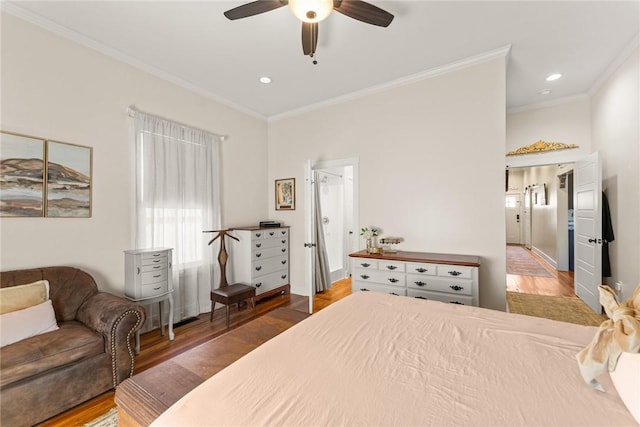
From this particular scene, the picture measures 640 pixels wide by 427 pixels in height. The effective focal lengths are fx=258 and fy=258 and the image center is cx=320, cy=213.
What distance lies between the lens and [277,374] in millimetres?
952

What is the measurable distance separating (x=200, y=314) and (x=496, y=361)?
11.0 ft

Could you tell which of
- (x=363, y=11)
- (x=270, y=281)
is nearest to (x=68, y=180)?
(x=270, y=281)

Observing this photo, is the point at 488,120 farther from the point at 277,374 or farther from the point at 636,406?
the point at 277,374

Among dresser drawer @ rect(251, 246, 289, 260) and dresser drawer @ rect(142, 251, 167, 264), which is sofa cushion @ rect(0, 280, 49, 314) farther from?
dresser drawer @ rect(251, 246, 289, 260)

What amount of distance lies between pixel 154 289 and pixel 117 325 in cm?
73

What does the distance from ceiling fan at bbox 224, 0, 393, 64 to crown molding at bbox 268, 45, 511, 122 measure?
5.09 ft

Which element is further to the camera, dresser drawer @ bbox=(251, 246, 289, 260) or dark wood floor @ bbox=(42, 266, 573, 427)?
dresser drawer @ bbox=(251, 246, 289, 260)

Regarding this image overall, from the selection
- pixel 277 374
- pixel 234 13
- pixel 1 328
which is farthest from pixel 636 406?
pixel 1 328

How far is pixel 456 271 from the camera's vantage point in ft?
8.39

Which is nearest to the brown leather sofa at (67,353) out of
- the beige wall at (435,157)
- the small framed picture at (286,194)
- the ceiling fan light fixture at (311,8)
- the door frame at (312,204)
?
the door frame at (312,204)

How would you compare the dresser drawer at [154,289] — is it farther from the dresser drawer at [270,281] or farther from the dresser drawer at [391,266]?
the dresser drawer at [391,266]

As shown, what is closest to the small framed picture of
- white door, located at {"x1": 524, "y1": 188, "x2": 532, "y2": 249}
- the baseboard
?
the baseboard

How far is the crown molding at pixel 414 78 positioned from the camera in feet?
8.93

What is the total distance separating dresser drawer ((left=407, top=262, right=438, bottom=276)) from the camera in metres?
2.66
